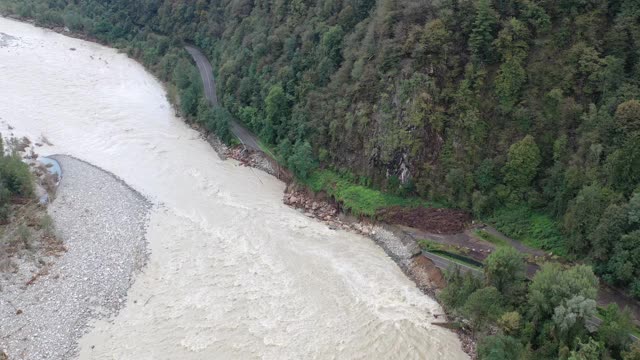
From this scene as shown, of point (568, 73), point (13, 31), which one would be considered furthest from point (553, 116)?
point (13, 31)

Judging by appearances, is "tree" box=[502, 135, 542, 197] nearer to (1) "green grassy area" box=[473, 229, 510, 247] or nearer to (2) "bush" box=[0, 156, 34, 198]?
(1) "green grassy area" box=[473, 229, 510, 247]

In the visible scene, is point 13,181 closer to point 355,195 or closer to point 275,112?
point 275,112

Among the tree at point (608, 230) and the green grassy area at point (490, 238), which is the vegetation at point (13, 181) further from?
the tree at point (608, 230)

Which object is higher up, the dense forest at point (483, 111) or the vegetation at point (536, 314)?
the dense forest at point (483, 111)

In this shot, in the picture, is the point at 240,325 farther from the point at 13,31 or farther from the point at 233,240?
the point at 13,31

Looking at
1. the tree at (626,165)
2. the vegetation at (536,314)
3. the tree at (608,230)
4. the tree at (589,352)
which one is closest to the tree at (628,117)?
the tree at (626,165)
